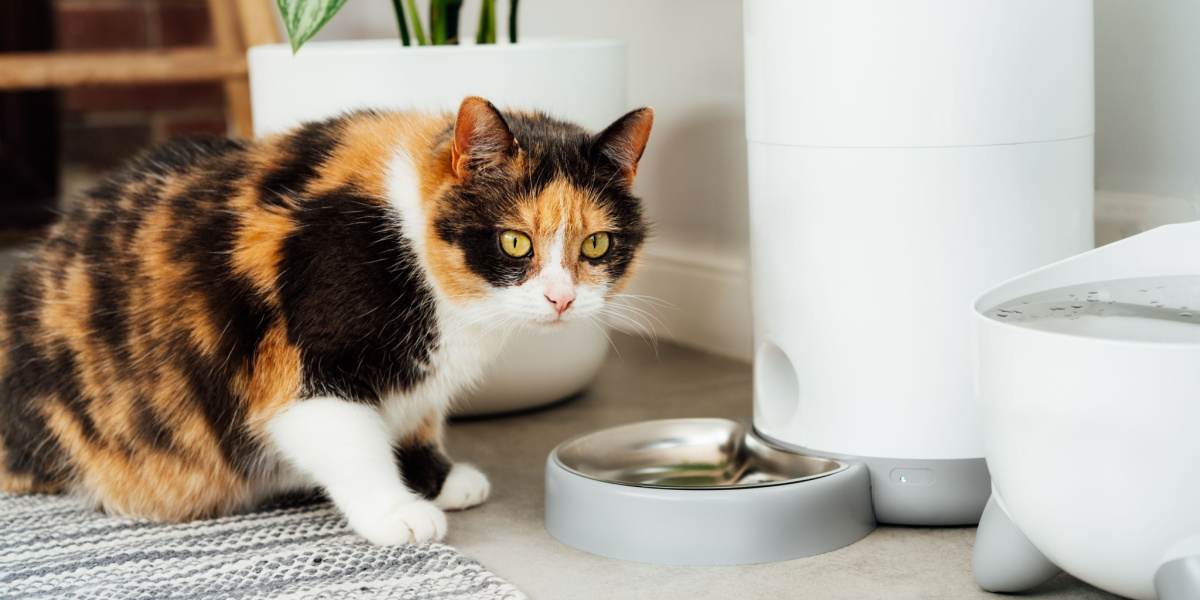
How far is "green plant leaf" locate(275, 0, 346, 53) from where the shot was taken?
4.20 ft

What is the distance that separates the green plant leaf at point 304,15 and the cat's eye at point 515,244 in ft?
1.15

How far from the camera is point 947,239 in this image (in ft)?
3.61

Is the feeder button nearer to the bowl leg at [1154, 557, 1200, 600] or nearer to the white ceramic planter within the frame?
the bowl leg at [1154, 557, 1200, 600]

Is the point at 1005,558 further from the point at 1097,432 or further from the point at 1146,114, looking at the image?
the point at 1146,114

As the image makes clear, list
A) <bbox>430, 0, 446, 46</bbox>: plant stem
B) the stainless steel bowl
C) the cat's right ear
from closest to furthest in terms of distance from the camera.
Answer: the cat's right ear, the stainless steel bowl, <bbox>430, 0, 446, 46</bbox>: plant stem

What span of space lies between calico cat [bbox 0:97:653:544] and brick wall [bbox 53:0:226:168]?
225 centimetres

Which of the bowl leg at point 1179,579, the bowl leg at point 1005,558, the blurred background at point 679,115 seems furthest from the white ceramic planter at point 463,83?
the bowl leg at point 1179,579

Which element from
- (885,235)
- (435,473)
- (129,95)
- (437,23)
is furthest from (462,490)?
(129,95)

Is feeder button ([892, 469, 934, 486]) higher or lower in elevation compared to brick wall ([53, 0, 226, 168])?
lower

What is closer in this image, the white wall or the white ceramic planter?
the white wall

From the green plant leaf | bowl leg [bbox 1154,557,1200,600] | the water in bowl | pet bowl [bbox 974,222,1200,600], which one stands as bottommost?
bowl leg [bbox 1154,557,1200,600]

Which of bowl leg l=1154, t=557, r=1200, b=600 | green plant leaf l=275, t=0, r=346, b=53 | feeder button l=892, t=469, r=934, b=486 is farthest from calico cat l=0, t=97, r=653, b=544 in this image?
bowl leg l=1154, t=557, r=1200, b=600

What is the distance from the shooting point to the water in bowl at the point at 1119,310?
2.81 feet

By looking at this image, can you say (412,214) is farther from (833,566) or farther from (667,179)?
(667,179)
